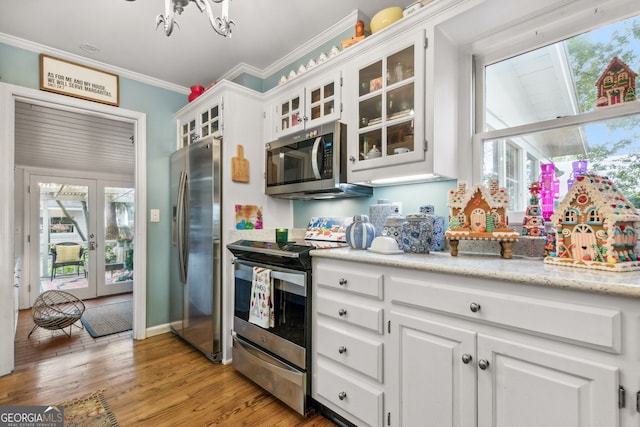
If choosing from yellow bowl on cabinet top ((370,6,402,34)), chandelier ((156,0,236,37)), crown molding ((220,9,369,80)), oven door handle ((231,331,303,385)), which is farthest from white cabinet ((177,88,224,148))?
oven door handle ((231,331,303,385))

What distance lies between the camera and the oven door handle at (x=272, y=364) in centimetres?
174

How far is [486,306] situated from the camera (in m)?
1.06

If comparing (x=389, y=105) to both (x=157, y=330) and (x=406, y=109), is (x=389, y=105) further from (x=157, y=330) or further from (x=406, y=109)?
(x=157, y=330)

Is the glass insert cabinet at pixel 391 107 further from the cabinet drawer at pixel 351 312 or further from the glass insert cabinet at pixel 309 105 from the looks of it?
the cabinet drawer at pixel 351 312

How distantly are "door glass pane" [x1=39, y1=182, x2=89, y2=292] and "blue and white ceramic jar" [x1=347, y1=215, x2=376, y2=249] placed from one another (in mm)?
4781

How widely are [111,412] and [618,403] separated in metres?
2.36

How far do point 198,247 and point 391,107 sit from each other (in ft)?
6.17

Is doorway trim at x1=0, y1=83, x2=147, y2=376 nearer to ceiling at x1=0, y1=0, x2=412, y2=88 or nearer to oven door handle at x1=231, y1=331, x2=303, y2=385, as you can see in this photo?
ceiling at x1=0, y1=0, x2=412, y2=88

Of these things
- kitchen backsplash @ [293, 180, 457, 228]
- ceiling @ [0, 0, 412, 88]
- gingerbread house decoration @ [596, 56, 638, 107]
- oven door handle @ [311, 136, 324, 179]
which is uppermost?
ceiling @ [0, 0, 412, 88]

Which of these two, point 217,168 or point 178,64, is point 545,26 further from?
point 178,64

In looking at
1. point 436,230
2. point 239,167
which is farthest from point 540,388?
point 239,167

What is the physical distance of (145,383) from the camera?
2.10m

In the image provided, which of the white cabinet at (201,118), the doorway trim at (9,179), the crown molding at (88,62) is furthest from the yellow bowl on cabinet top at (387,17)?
the doorway trim at (9,179)

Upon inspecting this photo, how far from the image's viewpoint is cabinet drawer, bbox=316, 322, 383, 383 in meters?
1.41
